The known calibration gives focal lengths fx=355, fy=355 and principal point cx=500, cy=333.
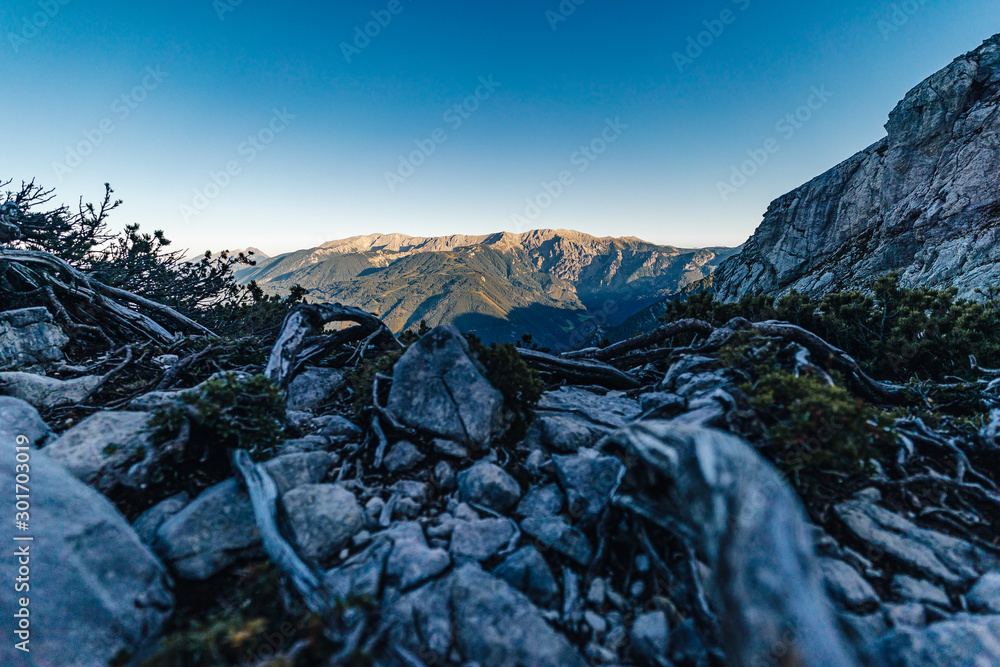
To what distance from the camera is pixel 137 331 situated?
12.0 meters

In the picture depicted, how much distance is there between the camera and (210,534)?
457 cm

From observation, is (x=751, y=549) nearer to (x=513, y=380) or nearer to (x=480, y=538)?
(x=480, y=538)

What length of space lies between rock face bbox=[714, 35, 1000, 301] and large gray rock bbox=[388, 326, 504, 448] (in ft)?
159

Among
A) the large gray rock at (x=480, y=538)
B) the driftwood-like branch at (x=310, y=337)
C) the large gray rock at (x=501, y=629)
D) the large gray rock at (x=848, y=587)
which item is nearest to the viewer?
the large gray rock at (x=501, y=629)

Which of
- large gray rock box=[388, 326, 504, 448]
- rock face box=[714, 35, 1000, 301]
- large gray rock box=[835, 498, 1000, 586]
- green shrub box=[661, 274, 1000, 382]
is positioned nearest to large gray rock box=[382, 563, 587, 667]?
large gray rock box=[388, 326, 504, 448]

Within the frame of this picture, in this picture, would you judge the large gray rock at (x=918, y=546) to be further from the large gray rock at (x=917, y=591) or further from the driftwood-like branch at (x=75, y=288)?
the driftwood-like branch at (x=75, y=288)

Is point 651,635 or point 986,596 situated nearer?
point 651,635

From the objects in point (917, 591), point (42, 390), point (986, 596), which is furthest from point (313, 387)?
point (986, 596)

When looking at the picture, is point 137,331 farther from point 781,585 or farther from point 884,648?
point 884,648

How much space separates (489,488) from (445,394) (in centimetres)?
226

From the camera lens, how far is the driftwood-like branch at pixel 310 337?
9.66 meters

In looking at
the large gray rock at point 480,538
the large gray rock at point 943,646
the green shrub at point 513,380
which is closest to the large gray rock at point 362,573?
the large gray rock at point 480,538

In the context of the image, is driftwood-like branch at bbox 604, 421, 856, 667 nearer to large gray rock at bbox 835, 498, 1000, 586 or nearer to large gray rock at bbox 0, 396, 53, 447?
large gray rock at bbox 835, 498, 1000, 586

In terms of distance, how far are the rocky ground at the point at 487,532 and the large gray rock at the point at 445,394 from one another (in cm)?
5
